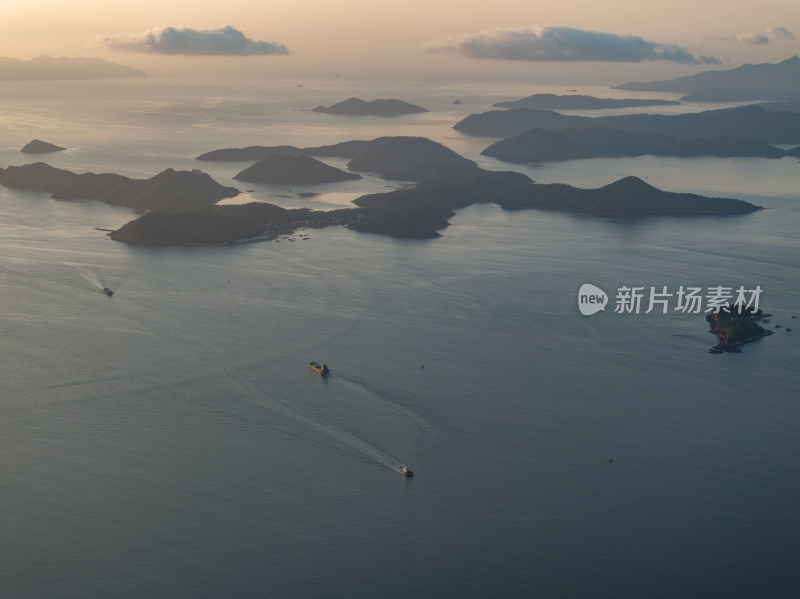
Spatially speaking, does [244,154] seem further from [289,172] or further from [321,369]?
[321,369]

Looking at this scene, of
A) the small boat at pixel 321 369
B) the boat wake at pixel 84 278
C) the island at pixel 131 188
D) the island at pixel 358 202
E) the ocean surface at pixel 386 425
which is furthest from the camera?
the island at pixel 131 188

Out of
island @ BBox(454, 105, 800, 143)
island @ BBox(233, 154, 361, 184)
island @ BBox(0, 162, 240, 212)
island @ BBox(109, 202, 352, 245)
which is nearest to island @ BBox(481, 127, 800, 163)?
island @ BBox(454, 105, 800, 143)

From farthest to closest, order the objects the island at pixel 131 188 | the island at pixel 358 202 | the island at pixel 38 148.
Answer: the island at pixel 38 148, the island at pixel 131 188, the island at pixel 358 202

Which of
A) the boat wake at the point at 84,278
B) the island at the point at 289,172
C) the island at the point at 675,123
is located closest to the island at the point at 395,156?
the island at the point at 289,172

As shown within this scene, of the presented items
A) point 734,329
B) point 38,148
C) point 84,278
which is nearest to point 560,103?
point 38,148

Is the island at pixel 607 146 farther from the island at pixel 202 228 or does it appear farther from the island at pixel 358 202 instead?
the island at pixel 202 228

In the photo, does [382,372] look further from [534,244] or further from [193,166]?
[193,166]

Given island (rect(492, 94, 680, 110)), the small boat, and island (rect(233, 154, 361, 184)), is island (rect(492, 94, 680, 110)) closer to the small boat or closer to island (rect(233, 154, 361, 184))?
island (rect(233, 154, 361, 184))
